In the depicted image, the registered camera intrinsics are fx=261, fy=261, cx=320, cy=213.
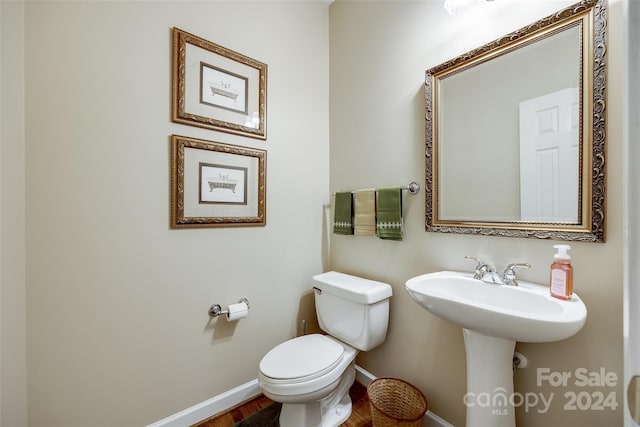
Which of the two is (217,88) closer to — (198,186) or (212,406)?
(198,186)

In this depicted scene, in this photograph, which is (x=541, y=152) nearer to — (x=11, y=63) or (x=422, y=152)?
(x=422, y=152)

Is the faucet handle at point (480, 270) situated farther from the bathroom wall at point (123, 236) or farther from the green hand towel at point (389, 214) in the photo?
the bathroom wall at point (123, 236)

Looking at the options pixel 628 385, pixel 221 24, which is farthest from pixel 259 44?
pixel 628 385

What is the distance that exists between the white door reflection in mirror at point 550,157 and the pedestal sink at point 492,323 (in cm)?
30

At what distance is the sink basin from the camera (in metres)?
0.74

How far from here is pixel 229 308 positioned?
1.46 m

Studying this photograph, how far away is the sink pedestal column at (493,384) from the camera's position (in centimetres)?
97

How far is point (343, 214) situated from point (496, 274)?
0.93 m

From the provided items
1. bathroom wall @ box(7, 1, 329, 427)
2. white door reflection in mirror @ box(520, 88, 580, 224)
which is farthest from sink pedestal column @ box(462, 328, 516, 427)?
bathroom wall @ box(7, 1, 329, 427)

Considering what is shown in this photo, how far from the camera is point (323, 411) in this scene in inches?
55.7

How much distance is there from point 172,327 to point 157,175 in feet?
2.59

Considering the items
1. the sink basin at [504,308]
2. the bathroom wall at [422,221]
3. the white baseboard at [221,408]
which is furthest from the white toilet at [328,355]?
the sink basin at [504,308]

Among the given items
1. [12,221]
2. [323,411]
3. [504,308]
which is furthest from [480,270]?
[12,221]

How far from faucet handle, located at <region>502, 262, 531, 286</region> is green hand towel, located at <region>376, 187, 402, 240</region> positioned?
50 centimetres
